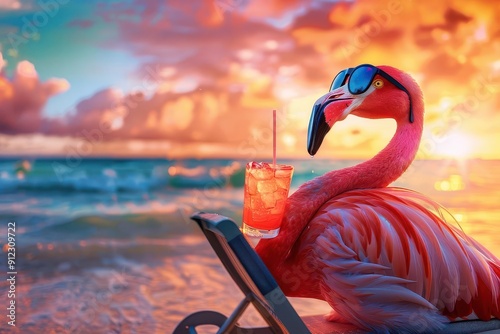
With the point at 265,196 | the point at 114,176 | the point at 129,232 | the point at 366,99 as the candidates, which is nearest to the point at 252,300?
the point at 265,196

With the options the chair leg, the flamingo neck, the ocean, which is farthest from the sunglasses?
the chair leg

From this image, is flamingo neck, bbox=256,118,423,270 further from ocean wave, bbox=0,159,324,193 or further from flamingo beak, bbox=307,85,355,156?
ocean wave, bbox=0,159,324,193

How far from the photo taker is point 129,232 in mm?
6473

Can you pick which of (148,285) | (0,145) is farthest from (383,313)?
(0,145)

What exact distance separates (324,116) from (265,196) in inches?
13.7

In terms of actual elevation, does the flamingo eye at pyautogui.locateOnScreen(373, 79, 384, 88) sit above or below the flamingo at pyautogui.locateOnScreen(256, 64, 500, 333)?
above

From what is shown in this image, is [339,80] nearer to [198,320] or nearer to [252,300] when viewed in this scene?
[252,300]

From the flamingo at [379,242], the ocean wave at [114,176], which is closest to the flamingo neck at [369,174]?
the flamingo at [379,242]

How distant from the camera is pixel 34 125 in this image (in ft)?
22.8

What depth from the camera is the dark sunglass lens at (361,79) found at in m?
1.64

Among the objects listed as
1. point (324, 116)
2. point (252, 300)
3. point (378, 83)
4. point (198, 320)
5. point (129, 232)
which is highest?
point (378, 83)

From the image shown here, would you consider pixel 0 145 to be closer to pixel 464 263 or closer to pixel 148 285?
pixel 148 285

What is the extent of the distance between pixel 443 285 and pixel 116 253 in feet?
16.1

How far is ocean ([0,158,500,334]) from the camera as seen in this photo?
12.1 feet
